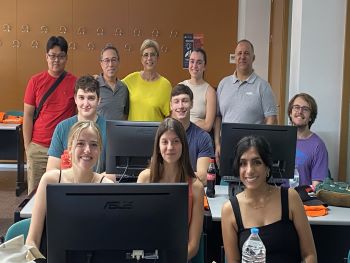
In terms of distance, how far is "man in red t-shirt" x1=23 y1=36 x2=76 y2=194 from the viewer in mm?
4328

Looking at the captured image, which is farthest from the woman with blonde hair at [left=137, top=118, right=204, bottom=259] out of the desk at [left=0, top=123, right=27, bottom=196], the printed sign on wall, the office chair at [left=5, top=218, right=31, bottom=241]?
the printed sign on wall

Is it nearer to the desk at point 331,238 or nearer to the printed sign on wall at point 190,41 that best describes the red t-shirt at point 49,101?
the desk at point 331,238

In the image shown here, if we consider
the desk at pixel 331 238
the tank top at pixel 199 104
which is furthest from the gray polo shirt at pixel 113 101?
the desk at pixel 331 238

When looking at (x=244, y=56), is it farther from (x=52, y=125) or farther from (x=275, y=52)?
(x=275, y=52)

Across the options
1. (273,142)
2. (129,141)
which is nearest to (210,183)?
(273,142)

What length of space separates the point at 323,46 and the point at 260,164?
91.2 inches

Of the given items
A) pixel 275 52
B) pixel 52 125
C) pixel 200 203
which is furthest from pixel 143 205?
pixel 275 52

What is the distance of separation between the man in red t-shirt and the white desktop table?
1682 mm

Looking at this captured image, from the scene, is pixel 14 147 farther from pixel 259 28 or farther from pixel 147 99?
pixel 259 28

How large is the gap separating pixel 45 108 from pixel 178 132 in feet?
6.80

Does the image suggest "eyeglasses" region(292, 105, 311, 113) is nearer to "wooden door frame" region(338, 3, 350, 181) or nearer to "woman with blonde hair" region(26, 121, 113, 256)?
"wooden door frame" region(338, 3, 350, 181)

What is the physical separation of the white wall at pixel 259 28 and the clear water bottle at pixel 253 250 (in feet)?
17.5

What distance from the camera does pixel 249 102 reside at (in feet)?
14.1

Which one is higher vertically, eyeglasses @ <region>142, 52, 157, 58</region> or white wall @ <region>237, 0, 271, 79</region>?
white wall @ <region>237, 0, 271, 79</region>
